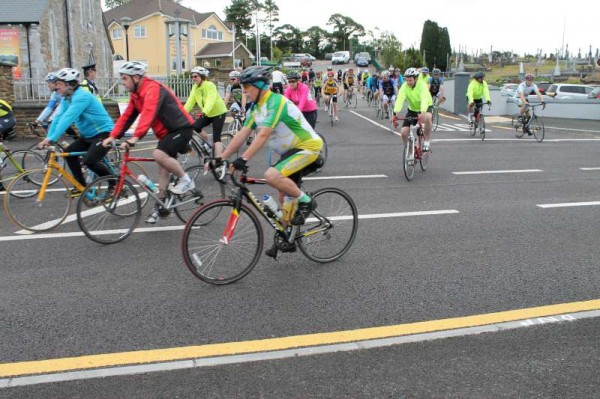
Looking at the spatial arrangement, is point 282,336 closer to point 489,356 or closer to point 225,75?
point 489,356

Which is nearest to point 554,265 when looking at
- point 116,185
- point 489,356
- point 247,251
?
point 489,356

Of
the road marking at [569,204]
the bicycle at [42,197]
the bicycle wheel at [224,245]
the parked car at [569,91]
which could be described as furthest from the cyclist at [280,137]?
the parked car at [569,91]

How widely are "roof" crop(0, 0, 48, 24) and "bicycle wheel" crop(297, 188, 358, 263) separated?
27.8 m

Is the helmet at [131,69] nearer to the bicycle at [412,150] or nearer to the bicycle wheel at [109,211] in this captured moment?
the bicycle wheel at [109,211]

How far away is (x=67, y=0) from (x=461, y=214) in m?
32.4

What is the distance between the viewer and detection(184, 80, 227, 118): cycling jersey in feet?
34.8

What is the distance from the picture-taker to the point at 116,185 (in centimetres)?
679

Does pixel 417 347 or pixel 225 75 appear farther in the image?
pixel 225 75

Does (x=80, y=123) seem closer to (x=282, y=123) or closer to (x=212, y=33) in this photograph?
(x=282, y=123)

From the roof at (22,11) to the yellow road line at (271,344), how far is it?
29.2m

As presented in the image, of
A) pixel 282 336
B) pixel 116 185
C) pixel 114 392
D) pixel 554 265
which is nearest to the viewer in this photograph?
pixel 114 392

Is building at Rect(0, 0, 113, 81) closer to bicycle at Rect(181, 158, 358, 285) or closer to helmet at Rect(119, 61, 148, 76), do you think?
helmet at Rect(119, 61, 148, 76)

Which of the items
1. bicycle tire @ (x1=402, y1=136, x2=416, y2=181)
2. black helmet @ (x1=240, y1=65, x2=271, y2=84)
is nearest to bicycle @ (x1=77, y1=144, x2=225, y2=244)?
black helmet @ (x1=240, y1=65, x2=271, y2=84)

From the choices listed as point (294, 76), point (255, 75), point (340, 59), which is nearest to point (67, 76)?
point (255, 75)
